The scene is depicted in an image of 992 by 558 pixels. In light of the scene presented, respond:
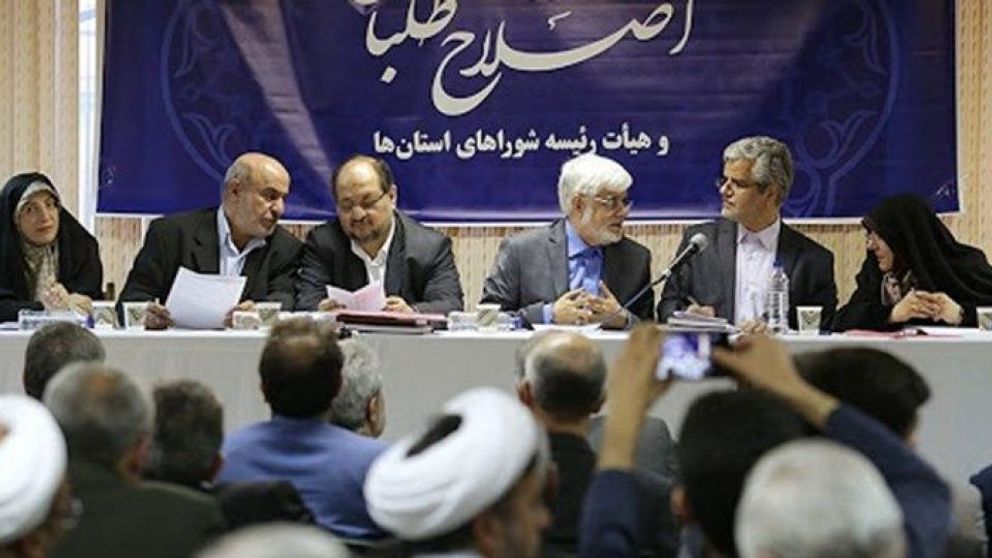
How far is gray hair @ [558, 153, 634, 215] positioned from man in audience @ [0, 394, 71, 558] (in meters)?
3.37

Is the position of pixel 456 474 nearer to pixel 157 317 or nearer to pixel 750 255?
pixel 157 317

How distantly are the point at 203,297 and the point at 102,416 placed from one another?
2.48 metres

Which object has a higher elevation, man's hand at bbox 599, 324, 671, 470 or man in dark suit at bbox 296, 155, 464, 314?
man in dark suit at bbox 296, 155, 464, 314

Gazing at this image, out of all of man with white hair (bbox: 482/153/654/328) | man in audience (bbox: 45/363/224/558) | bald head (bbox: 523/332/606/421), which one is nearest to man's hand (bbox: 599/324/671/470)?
bald head (bbox: 523/332/606/421)

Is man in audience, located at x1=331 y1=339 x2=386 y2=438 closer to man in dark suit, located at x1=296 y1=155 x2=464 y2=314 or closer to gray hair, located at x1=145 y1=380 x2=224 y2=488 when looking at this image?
gray hair, located at x1=145 y1=380 x2=224 y2=488

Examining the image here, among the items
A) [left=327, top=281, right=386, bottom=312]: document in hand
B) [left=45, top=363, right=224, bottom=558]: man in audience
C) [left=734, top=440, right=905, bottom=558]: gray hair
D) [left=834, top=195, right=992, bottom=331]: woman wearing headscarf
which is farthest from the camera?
[left=834, top=195, right=992, bottom=331]: woman wearing headscarf

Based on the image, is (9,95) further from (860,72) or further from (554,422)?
(554,422)

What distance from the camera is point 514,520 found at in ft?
6.48

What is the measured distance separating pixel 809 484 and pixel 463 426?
1.73 ft

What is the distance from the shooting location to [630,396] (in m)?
2.28

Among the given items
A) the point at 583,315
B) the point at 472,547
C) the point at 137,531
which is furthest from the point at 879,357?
the point at 583,315

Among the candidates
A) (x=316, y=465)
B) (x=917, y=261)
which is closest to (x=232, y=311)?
(x=316, y=465)

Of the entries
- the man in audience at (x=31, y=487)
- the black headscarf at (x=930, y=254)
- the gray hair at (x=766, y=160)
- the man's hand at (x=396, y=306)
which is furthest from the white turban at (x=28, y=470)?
the black headscarf at (x=930, y=254)

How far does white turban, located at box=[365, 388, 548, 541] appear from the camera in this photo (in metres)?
1.92
